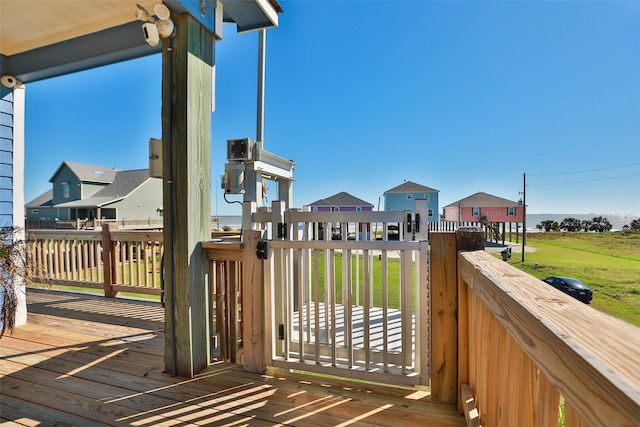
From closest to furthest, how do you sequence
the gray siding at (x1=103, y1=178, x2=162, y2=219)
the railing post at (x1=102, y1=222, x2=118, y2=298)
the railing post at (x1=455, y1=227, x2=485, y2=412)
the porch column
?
the railing post at (x1=455, y1=227, x2=485, y2=412) < the porch column < the railing post at (x1=102, y1=222, x2=118, y2=298) < the gray siding at (x1=103, y1=178, x2=162, y2=219)

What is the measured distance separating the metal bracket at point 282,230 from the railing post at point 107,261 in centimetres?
304

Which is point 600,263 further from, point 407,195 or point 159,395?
point 407,195

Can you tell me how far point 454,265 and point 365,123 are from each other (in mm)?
16554

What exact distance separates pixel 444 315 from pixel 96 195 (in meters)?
22.3

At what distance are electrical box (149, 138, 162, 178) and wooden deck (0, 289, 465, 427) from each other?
4.61 ft

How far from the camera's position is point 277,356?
2.00 metres

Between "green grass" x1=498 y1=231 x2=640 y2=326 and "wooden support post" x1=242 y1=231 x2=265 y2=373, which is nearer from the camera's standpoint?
"wooden support post" x1=242 y1=231 x2=265 y2=373

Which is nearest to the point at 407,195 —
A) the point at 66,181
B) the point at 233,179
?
Answer: the point at 233,179

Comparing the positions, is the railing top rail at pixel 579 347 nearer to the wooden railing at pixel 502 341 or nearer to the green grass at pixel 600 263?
the wooden railing at pixel 502 341

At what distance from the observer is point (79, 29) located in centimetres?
257

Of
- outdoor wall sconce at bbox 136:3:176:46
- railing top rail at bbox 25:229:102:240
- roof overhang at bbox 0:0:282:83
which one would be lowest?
railing top rail at bbox 25:229:102:240

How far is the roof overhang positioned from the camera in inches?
89.6

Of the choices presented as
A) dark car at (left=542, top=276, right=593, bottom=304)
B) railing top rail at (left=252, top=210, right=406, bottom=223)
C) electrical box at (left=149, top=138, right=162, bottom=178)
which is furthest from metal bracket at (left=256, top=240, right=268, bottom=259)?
dark car at (left=542, top=276, right=593, bottom=304)

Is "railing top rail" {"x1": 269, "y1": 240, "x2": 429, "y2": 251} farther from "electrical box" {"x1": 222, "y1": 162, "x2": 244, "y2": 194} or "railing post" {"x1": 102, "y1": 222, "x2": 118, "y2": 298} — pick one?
"railing post" {"x1": 102, "y1": 222, "x2": 118, "y2": 298}
